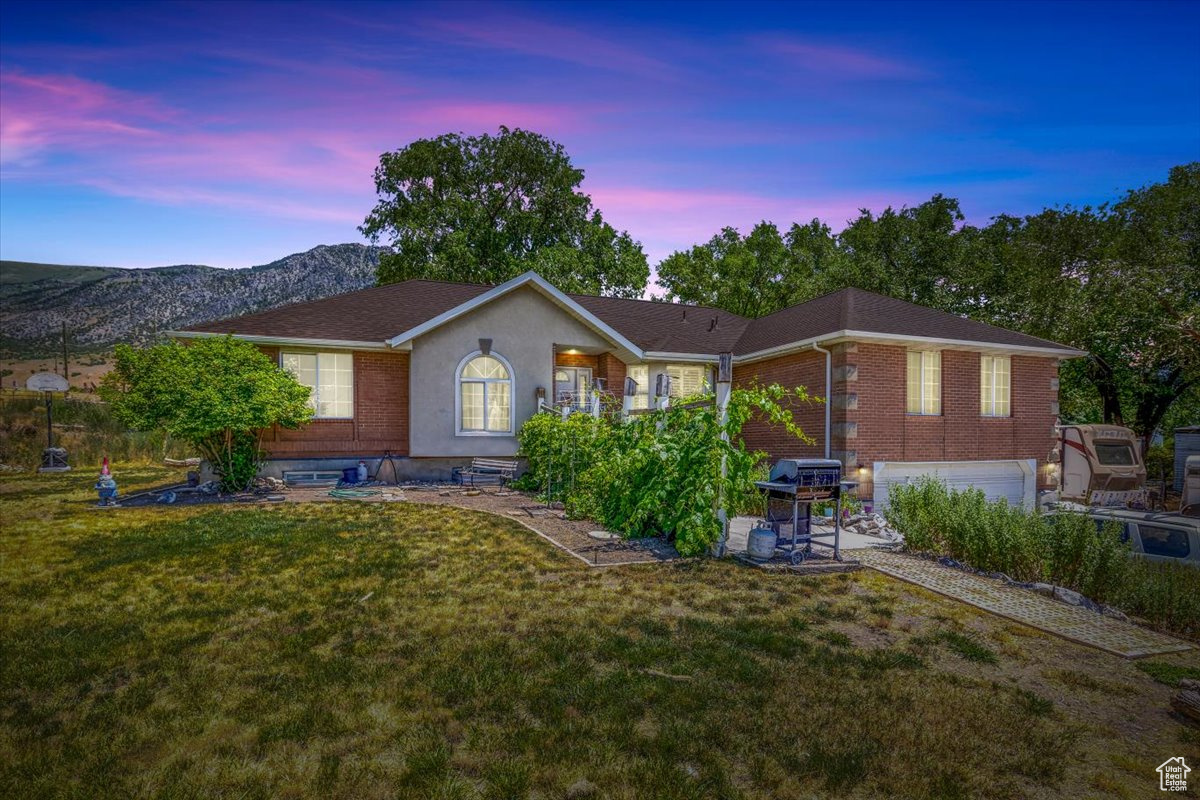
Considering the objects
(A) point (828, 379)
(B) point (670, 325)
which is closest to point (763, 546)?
(A) point (828, 379)

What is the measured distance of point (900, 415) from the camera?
604 inches

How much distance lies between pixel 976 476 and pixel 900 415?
3.50 meters

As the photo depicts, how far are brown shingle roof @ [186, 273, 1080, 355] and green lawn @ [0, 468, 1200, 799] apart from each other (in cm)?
965

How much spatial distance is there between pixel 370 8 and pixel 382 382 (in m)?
9.45

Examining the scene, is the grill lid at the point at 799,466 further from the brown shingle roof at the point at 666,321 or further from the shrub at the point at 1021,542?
the brown shingle roof at the point at 666,321

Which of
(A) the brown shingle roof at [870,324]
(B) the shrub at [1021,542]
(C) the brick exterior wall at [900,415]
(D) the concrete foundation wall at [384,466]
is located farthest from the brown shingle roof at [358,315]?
(B) the shrub at [1021,542]

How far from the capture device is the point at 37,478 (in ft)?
58.4

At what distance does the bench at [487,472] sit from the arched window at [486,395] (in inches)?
37.7

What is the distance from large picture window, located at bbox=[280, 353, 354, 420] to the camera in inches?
658

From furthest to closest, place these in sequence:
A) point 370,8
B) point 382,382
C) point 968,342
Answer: point 382,382 → point 968,342 → point 370,8

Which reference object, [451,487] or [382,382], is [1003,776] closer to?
[451,487]

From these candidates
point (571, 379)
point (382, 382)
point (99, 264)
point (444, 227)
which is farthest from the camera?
point (99, 264)

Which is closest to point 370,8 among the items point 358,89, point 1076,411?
point 358,89

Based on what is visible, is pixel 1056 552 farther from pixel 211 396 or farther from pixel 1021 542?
pixel 211 396
